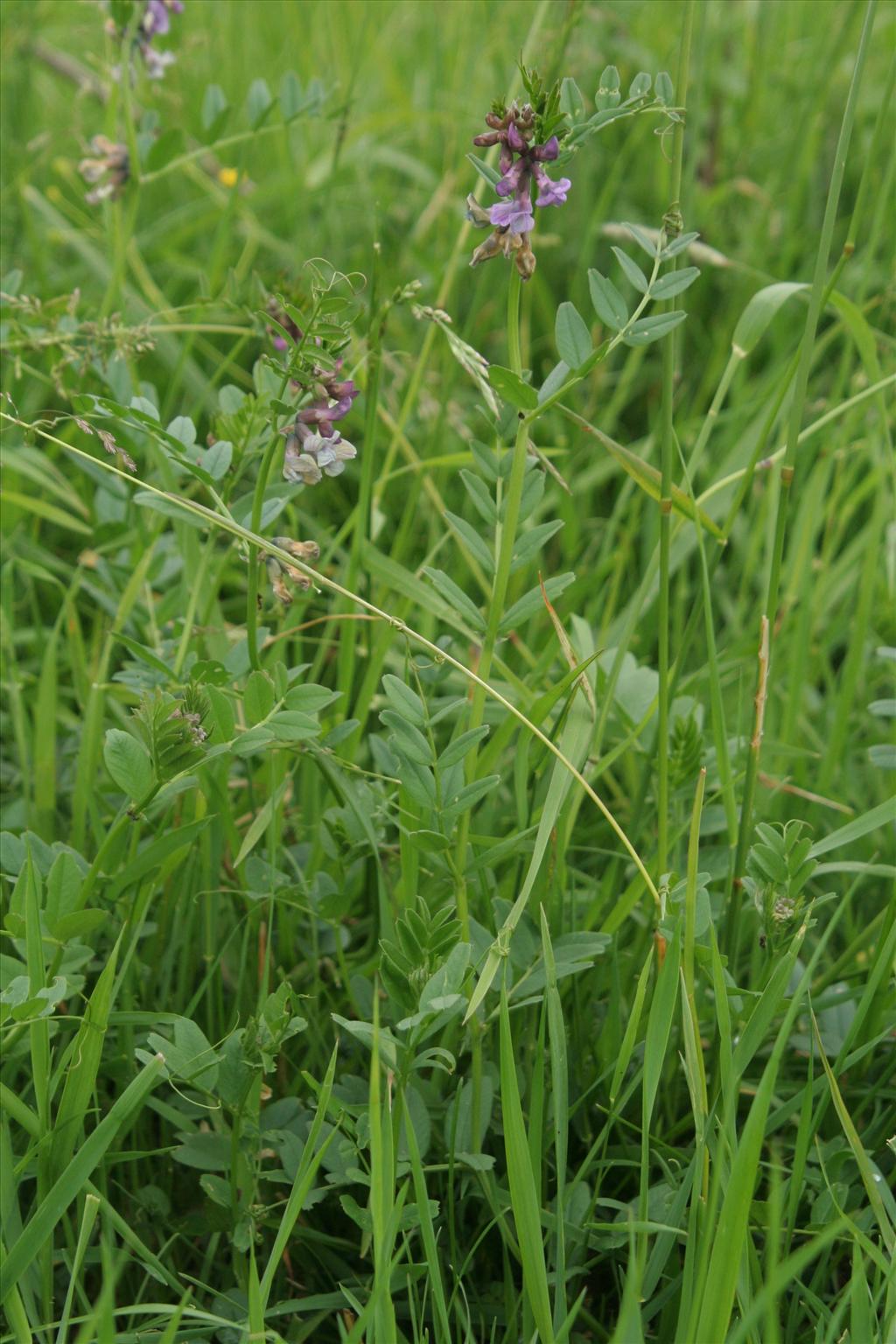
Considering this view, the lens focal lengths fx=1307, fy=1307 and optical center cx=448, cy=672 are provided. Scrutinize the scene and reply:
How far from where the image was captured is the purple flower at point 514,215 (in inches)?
42.5

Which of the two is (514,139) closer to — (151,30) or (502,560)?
(502,560)

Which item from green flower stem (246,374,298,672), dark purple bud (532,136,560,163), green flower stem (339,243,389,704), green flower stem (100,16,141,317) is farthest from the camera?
green flower stem (100,16,141,317)

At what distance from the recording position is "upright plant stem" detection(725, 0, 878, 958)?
119cm

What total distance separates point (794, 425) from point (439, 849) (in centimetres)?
53

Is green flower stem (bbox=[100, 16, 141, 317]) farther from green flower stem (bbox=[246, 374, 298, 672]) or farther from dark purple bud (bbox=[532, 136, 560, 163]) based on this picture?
dark purple bud (bbox=[532, 136, 560, 163])

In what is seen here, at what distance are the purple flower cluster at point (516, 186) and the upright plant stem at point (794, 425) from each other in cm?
27

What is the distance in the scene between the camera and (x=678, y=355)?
2424 millimetres

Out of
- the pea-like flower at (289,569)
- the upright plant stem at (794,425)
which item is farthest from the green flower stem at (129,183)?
the upright plant stem at (794,425)

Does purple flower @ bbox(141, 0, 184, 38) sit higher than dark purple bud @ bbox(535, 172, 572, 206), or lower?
higher

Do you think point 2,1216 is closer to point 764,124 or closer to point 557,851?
point 557,851

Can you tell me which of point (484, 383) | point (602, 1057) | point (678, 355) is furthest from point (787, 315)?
point (602, 1057)

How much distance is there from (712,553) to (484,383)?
94 cm

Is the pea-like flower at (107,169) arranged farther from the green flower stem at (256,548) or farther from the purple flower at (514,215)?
the purple flower at (514,215)

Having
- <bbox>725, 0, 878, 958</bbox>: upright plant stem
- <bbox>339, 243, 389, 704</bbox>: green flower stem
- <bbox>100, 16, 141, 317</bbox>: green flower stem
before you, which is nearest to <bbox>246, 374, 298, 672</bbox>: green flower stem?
<bbox>339, 243, 389, 704</bbox>: green flower stem
